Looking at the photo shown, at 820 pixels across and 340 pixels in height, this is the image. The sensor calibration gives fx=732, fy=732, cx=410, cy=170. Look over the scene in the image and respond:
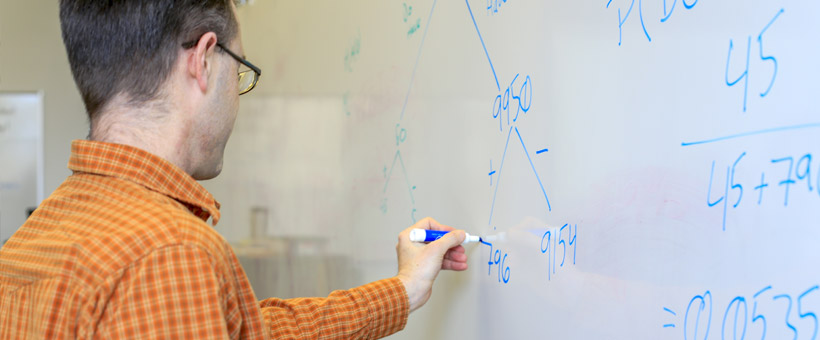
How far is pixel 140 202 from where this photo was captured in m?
0.58

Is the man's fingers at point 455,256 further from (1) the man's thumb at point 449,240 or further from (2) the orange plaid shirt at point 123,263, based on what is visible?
(2) the orange plaid shirt at point 123,263

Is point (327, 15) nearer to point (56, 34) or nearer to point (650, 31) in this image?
point (650, 31)

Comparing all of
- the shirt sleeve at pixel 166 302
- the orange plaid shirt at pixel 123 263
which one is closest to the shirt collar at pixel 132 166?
the orange plaid shirt at pixel 123 263

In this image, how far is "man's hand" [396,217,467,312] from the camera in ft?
2.77

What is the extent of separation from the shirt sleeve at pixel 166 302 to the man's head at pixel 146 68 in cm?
16

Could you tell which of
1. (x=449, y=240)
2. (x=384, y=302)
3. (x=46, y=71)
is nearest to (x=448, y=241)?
→ (x=449, y=240)

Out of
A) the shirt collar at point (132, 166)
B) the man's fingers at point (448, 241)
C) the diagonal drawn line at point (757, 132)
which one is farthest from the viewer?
the man's fingers at point (448, 241)

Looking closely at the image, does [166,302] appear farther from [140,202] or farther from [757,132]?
[757,132]

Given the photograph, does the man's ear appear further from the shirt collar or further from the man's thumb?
the man's thumb

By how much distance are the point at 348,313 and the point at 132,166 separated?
1.13 feet

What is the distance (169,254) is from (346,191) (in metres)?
0.70

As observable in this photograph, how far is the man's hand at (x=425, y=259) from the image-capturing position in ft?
2.77

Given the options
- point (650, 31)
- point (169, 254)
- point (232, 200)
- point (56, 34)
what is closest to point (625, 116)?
point (650, 31)

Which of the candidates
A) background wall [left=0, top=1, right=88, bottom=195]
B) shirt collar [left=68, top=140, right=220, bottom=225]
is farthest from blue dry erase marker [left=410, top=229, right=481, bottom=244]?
background wall [left=0, top=1, right=88, bottom=195]
